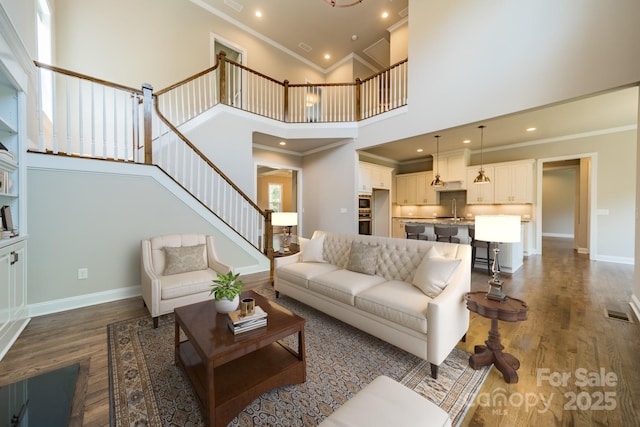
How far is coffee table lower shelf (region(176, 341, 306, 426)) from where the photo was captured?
4.64 ft

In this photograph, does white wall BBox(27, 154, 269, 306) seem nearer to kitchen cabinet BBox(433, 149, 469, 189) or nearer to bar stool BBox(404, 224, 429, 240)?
bar stool BBox(404, 224, 429, 240)

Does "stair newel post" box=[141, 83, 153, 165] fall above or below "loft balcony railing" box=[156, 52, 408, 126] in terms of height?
below

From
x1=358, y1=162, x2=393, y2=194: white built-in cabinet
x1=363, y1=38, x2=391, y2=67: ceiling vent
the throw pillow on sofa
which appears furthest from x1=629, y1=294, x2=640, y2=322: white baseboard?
x1=363, y1=38, x2=391, y2=67: ceiling vent

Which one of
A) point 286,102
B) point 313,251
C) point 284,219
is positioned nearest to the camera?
point 313,251

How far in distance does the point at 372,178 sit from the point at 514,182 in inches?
147

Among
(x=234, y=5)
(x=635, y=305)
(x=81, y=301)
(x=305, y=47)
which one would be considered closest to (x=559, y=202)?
(x=635, y=305)

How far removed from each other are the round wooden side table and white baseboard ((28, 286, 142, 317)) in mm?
4182

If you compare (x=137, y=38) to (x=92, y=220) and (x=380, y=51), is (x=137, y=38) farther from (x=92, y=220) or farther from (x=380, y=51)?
(x=380, y=51)

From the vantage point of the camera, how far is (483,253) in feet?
16.9

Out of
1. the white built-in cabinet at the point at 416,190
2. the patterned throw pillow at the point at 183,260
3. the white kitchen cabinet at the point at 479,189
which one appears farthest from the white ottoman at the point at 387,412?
the white built-in cabinet at the point at 416,190

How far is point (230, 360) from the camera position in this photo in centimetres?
146

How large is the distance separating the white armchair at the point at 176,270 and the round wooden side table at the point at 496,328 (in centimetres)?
258

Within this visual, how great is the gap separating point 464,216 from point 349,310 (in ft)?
21.8

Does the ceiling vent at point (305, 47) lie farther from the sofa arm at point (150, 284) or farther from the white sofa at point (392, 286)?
the sofa arm at point (150, 284)
